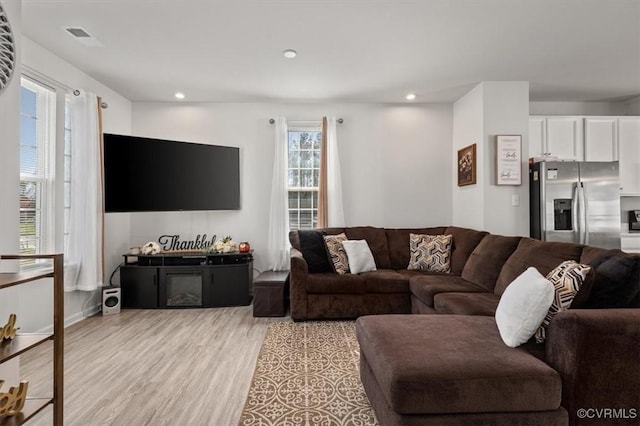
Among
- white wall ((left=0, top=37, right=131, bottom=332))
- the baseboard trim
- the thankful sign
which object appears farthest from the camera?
the thankful sign

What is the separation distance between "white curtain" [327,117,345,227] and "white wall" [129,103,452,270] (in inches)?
6.5

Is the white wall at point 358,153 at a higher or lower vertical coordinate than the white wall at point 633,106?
lower

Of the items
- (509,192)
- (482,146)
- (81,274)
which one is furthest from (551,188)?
(81,274)

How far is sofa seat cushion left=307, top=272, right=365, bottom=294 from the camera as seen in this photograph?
3545 mm

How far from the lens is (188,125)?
464 centimetres

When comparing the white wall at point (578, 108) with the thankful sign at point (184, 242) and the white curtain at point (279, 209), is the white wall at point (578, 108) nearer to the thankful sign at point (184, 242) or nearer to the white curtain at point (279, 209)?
the white curtain at point (279, 209)

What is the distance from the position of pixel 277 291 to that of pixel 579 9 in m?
3.55

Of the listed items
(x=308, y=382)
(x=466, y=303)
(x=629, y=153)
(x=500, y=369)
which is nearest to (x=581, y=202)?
(x=629, y=153)

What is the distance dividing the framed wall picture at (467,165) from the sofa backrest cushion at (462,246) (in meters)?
0.71

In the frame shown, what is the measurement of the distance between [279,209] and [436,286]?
88.7 inches

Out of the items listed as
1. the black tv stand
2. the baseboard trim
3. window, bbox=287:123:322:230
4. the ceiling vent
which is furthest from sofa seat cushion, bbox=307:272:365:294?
the ceiling vent

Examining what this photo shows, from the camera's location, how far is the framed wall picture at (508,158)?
12.7ft

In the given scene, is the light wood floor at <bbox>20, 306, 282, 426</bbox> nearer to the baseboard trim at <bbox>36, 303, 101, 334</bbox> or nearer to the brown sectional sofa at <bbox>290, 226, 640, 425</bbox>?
the baseboard trim at <bbox>36, 303, 101, 334</bbox>

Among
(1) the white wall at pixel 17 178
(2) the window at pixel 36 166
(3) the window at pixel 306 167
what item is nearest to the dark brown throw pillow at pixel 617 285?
(1) the white wall at pixel 17 178
